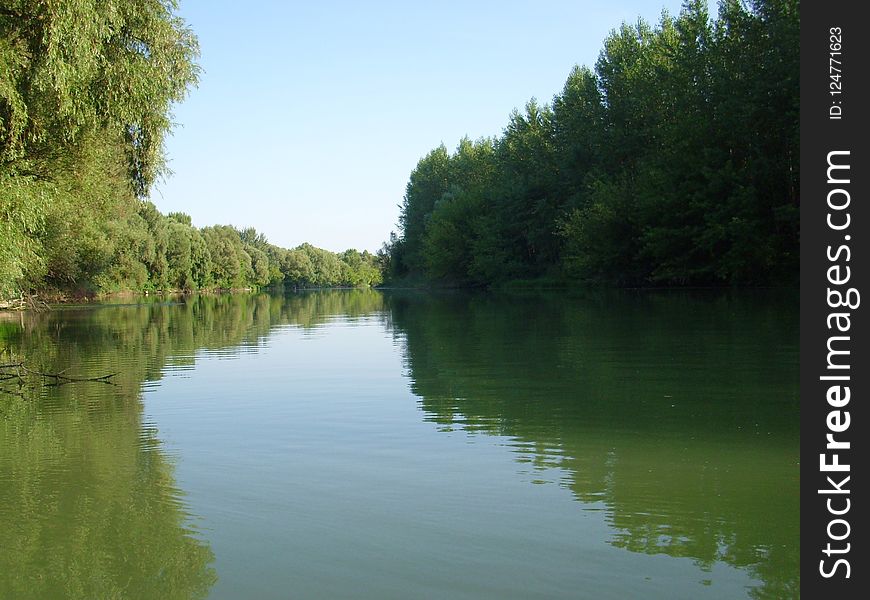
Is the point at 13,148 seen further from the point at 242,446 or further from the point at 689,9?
the point at 689,9

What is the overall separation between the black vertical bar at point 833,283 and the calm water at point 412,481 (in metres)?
0.45

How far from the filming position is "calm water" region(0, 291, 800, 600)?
4.97 m

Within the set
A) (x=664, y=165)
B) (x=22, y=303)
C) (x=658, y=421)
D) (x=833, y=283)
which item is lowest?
(x=658, y=421)

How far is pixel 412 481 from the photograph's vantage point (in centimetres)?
699

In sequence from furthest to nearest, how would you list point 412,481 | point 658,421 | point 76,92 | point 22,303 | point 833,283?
point 22,303 < point 76,92 < point 658,421 < point 412,481 < point 833,283

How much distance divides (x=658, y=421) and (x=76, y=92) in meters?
11.2

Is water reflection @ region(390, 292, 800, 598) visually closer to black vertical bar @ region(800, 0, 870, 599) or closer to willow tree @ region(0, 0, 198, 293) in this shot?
black vertical bar @ region(800, 0, 870, 599)

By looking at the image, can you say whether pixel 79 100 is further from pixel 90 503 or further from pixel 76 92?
pixel 90 503

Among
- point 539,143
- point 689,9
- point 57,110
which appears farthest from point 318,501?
point 539,143

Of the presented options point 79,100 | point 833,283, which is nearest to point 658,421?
point 833,283

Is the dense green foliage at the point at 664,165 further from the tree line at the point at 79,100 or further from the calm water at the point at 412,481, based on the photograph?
the tree line at the point at 79,100

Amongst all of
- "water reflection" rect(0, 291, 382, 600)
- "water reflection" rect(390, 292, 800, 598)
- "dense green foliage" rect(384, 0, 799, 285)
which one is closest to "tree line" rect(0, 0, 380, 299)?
"water reflection" rect(0, 291, 382, 600)

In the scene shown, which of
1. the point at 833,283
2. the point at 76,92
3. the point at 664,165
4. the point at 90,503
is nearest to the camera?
the point at 833,283

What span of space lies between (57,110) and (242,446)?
8928 millimetres
